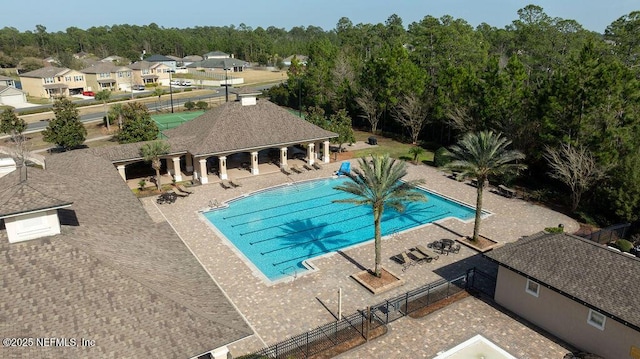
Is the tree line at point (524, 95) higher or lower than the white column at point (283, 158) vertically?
higher

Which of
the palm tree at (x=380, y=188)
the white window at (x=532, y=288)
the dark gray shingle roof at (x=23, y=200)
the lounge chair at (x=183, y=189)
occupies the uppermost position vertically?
the dark gray shingle roof at (x=23, y=200)

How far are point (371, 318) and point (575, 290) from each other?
9.03m

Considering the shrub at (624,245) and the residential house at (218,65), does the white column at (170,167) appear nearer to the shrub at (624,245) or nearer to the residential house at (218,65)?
the shrub at (624,245)

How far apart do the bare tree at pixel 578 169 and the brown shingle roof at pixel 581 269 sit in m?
13.7

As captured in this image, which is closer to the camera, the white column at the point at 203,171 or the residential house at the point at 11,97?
the white column at the point at 203,171

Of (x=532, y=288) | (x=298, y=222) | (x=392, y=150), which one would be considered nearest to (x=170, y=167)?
(x=298, y=222)

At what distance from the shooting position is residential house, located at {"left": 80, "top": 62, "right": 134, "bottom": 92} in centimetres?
10188

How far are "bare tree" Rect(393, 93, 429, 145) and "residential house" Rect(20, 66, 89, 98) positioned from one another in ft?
256

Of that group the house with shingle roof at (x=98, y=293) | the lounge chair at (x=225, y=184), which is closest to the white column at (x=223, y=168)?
the lounge chair at (x=225, y=184)

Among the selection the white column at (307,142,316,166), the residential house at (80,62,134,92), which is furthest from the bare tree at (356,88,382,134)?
the residential house at (80,62,134,92)

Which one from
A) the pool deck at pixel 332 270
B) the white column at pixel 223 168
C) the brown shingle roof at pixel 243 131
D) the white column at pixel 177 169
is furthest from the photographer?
the white column at pixel 223 168

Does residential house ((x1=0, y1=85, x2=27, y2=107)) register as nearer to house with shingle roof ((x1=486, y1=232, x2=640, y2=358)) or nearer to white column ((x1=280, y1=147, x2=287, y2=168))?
white column ((x1=280, y1=147, x2=287, y2=168))

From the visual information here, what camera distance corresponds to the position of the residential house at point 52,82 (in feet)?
312

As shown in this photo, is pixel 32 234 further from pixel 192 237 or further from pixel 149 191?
pixel 149 191
